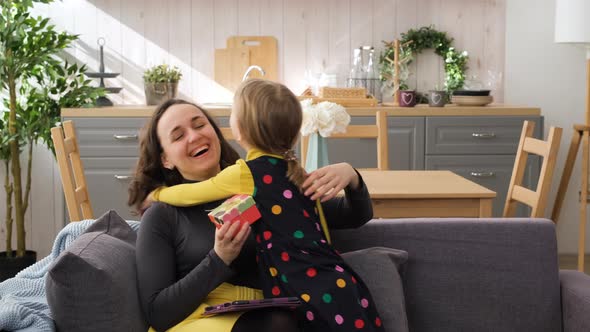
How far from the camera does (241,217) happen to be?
6.37 ft

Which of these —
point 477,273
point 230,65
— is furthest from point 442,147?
point 477,273

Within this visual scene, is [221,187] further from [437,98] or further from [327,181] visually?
[437,98]

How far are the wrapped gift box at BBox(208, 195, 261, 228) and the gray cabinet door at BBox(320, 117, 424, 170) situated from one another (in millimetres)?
3032

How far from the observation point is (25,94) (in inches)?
207

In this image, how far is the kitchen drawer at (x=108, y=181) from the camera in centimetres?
495

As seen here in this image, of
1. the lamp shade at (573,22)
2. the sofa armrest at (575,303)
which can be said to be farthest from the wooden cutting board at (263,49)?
the sofa armrest at (575,303)

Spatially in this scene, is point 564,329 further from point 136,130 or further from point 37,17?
point 37,17

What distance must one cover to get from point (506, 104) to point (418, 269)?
3.24 metres

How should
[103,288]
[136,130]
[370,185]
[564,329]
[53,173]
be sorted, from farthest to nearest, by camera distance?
[53,173]
[136,130]
[370,185]
[564,329]
[103,288]

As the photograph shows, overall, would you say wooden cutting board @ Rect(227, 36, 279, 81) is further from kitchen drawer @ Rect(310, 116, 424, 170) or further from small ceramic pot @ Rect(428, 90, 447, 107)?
small ceramic pot @ Rect(428, 90, 447, 107)

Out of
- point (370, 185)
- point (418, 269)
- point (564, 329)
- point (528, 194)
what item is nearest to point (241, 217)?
point (418, 269)

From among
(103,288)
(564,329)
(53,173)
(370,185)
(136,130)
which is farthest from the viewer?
(53,173)

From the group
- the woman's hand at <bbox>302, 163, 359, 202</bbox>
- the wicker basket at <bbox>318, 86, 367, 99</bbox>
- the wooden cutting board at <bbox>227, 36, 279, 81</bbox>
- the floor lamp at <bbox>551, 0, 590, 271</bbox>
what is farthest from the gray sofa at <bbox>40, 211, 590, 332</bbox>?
the wooden cutting board at <bbox>227, 36, 279, 81</bbox>

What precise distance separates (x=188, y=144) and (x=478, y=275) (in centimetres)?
84
